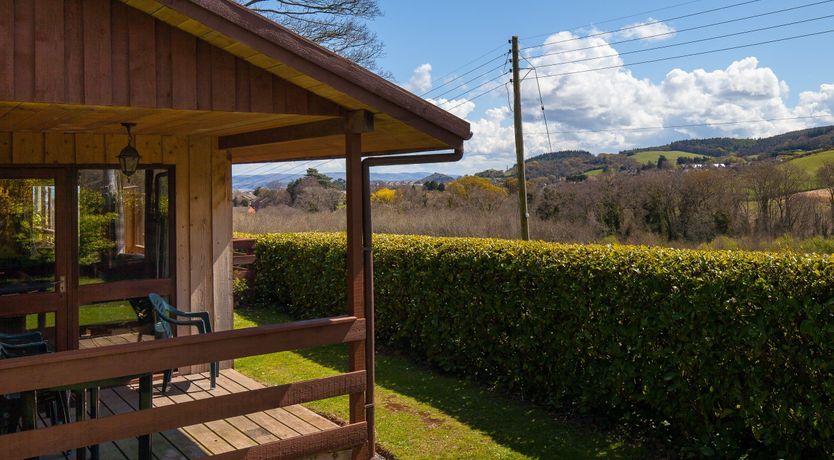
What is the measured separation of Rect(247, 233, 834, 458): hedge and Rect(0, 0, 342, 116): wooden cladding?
340cm

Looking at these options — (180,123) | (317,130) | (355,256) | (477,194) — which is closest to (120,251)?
(180,123)

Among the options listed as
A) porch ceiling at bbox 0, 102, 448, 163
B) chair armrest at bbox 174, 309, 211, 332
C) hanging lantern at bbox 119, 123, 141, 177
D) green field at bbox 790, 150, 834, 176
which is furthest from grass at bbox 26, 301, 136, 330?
green field at bbox 790, 150, 834, 176

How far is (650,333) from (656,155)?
27594 mm

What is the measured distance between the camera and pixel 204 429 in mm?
5414

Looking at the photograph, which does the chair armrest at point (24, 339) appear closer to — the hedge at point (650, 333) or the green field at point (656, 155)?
the hedge at point (650, 333)

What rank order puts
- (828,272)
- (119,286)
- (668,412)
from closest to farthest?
(828,272)
(668,412)
(119,286)

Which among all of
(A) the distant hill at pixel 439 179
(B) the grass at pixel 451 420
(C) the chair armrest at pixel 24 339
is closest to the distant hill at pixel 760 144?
(A) the distant hill at pixel 439 179

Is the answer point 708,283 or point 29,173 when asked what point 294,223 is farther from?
point 708,283

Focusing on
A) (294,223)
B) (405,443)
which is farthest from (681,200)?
(405,443)

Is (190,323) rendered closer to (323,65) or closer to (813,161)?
(323,65)

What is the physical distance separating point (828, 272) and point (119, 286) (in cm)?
585

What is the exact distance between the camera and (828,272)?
15.0 ft

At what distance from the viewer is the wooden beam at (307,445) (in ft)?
14.4

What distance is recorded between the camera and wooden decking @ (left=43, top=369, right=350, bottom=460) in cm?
496
